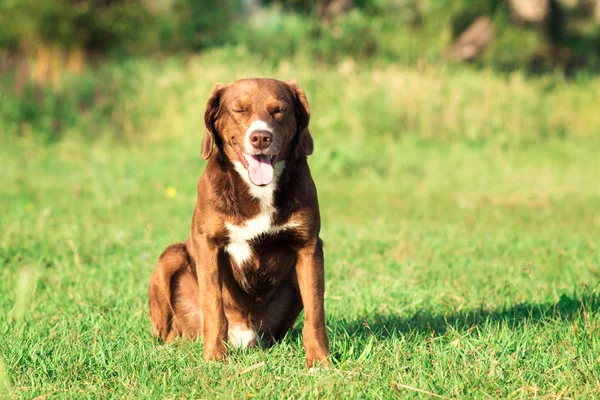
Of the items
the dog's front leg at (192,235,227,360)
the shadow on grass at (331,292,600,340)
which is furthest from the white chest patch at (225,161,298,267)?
the shadow on grass at (331,292,600,340)

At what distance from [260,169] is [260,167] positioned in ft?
0.03

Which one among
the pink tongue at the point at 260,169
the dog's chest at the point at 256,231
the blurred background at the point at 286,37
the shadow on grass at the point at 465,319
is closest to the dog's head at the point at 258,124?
the pink tongue at the point at 260,169

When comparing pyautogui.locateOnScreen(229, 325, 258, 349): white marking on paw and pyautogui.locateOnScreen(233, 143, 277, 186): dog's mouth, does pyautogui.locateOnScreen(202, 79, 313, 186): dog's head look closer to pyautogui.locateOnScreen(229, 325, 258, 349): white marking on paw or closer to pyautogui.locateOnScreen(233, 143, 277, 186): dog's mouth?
pyautogui.locateOnScreen(233, 143, 277, 186): dog's mouth

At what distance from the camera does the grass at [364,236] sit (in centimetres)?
324

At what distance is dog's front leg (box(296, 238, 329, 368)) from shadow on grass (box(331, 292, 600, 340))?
13.2 inches

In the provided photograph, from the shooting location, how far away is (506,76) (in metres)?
16.4

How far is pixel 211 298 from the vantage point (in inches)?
139

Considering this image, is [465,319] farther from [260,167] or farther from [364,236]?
[364,236]

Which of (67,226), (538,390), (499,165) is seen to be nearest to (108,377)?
(538,390)

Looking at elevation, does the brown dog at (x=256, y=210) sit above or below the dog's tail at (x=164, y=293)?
above

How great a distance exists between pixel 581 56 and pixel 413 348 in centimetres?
2284

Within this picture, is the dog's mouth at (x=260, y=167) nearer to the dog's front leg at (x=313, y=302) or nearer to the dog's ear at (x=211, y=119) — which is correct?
the dog's ear at (x=211, y=119)

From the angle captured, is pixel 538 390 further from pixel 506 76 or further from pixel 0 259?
pixel 506 76

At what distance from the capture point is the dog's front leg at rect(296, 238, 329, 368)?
3428mm
